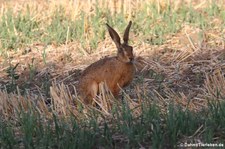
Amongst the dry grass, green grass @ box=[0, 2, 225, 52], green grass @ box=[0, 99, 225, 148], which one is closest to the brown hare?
the dry grass

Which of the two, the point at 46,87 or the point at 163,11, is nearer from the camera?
the point at 46,87

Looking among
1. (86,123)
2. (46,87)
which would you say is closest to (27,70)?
(46,87)

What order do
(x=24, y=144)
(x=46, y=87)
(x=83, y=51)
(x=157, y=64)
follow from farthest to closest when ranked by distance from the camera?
(x=83, y=51) → (x=157, y=64) → (x=46, y=87) → (x=24, y=144)

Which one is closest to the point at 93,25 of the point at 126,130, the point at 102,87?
the point at 102,87

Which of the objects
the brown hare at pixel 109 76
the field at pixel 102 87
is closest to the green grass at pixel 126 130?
the field at pixel 102 87

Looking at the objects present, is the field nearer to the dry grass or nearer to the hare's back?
the dry grass

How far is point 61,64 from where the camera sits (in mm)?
9727

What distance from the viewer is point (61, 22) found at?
38.0 feet

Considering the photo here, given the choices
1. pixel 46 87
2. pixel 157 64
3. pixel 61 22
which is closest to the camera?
pixel 46 87

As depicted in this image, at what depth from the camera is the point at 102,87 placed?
7.34 meters

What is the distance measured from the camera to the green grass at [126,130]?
5367mm

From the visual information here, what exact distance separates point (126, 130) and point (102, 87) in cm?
184

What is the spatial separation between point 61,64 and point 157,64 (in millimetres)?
1405

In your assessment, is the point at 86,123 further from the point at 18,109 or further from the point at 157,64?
the point at 157,64
